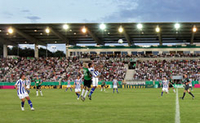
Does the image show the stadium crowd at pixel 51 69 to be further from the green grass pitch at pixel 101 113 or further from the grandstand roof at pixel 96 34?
the green grass pitch at pixel 101 113

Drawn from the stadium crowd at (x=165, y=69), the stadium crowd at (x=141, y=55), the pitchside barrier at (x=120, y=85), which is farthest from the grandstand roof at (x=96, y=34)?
the pitchside barrier at (x=120, y=85)

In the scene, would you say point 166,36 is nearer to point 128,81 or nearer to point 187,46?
point 187,46

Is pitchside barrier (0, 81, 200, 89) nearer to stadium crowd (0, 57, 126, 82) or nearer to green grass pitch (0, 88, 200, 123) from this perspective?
stadium crowd (0, 57, 126, 82)

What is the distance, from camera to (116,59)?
71312 mm

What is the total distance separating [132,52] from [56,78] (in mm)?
21752

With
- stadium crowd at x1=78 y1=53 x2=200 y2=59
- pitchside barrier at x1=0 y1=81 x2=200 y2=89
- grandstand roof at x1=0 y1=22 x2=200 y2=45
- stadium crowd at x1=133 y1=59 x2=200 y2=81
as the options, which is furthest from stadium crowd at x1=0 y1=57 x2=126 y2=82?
grandstand roof at x1=0 y1=22 x2=200 y2=45

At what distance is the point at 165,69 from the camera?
62.5m

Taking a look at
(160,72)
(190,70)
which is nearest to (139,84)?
(160,72)

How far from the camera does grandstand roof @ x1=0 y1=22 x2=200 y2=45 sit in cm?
6356

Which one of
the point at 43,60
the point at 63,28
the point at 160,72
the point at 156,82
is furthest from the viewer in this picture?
the point at 43,60

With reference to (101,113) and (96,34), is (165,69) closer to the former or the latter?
(96,34)

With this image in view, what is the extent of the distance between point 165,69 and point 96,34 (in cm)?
1931

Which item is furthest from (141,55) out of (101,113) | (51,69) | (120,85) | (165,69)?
(101,113)

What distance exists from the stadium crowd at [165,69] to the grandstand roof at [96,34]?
289 inches
